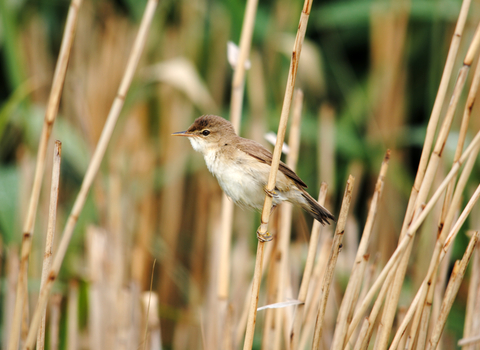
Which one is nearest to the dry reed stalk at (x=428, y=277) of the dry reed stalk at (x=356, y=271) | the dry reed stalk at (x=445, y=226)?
the dry reed stalk at (x=445, y=226)

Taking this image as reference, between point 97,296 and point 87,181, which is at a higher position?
point 87,181

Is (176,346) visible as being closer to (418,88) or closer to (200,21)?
(200,21)

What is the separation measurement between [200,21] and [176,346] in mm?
2453

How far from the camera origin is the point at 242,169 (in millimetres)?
2205

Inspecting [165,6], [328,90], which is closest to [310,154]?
[328,90]

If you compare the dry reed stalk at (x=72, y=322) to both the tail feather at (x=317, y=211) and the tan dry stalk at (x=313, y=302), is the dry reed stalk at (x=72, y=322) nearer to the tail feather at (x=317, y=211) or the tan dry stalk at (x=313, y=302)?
the tan dry stalk at (x=313, y=302)

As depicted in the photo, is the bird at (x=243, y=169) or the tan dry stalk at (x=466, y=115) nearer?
the tan dry stalk at (x=466, y=115)

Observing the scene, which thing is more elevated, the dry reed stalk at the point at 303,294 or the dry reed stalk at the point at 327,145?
the dry reed stalk at the point at 327,145

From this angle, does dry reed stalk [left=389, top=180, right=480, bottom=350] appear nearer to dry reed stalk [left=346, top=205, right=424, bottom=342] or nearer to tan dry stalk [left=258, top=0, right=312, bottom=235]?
dry reed stalk [left=346, top=205, right=424, bottom=342]

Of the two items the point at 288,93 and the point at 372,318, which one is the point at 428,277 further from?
the point at 288,93

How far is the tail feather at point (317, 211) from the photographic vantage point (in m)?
1.92

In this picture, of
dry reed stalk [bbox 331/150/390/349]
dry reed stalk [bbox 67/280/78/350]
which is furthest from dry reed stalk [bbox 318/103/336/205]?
dry reed stalk [bbox 67/280/78/350]

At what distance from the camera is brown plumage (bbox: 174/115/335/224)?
213 cm

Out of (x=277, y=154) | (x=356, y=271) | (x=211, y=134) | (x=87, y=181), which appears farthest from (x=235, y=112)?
(x=356, y=271)
